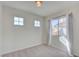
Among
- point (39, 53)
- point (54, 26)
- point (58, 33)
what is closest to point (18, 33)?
point (39, 53)

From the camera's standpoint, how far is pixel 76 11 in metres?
3.16

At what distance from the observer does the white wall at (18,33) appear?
11.0ft

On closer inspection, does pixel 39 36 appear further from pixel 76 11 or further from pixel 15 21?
pixel 76 11

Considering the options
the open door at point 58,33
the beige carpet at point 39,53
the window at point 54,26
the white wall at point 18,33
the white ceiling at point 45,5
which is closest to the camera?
the white ceiling at point 45,5

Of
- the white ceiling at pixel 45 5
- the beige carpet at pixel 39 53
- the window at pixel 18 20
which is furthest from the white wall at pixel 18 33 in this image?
the white ceiling at pixel 45 5

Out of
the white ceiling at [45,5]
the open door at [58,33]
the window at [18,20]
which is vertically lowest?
the open door at [58,33]

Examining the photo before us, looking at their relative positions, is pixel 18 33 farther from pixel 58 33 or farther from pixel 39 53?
pixel 58 33

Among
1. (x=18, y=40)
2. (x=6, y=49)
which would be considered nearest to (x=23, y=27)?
(x=18, y=40)

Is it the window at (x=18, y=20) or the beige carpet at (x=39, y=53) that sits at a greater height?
the window at (x=18, y=20)

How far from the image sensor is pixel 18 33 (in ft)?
12.7

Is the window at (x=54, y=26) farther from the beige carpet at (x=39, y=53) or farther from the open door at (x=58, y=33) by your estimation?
the beige carpet at (x=39, y=53)

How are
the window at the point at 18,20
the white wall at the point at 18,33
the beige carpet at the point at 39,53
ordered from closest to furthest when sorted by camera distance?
the beige carpet at the point at 39,53
the white wall at the point at 18,33
the window at the point at 18,20

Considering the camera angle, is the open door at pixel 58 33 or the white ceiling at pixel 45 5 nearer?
the white ceiling at pixel 45 5

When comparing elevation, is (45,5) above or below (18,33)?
above
